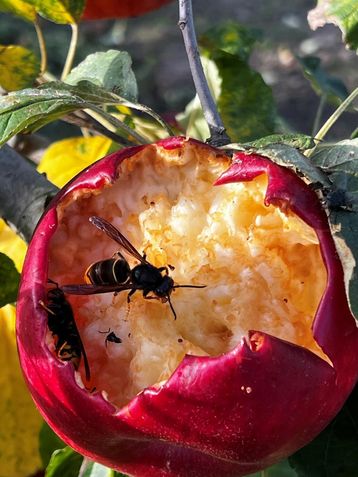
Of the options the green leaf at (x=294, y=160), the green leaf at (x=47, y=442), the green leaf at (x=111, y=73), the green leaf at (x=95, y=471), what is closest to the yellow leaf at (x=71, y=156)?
the green leaf at (x=111, y=73)

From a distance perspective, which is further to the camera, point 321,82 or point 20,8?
point 321,82

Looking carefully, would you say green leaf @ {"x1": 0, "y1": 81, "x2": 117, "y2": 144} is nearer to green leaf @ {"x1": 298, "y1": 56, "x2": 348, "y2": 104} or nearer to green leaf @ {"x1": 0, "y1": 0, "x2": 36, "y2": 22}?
green leaf @ {"x1": 0, "y1": 0, "x2": 36, "y2": 22}

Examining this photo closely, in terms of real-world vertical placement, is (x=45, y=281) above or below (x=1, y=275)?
above

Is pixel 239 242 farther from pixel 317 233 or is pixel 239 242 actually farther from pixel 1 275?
pixel 1 275

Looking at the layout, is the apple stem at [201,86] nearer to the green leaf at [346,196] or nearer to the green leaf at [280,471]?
the green leaf at [346,196]

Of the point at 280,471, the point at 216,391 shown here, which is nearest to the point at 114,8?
the point at 280,471

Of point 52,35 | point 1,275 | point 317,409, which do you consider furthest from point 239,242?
point 52,35

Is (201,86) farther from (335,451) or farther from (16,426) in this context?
(16,426)
